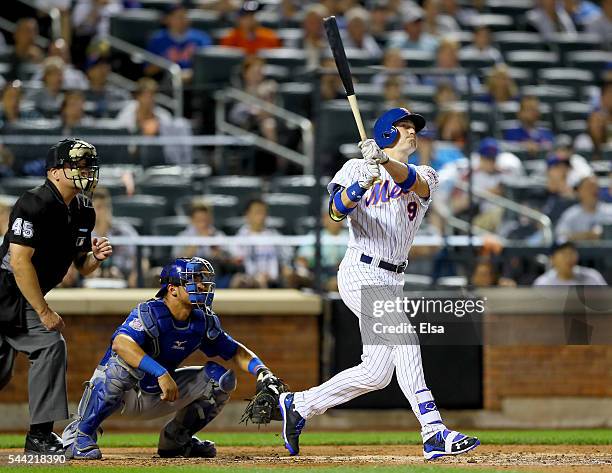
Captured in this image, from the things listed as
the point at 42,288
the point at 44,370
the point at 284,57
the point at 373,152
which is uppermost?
the point at 284,57

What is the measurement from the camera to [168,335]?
6.95 m

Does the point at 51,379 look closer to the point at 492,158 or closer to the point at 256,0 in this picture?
the point at 492,158

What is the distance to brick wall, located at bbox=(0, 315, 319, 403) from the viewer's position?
9.75 meters

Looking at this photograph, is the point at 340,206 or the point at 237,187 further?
the point at 237,187

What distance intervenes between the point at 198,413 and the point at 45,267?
1.12 metres

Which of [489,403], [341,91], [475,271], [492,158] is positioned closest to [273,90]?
[341,91]

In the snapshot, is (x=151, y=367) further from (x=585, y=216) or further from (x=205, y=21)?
(x=205, y=21)

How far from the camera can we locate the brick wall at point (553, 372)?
10047 millimetres

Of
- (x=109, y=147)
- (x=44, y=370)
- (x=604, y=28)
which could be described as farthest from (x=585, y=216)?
(x=604, y=28)

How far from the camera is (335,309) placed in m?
9.97

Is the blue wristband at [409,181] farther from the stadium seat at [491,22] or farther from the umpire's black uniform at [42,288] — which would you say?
the stadium seat at [491,22]

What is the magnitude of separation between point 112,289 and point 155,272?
0.35 m

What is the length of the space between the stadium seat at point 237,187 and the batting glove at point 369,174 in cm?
460

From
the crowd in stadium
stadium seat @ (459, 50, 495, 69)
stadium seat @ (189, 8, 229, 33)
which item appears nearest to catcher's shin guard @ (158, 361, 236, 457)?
the crowd in stadium
